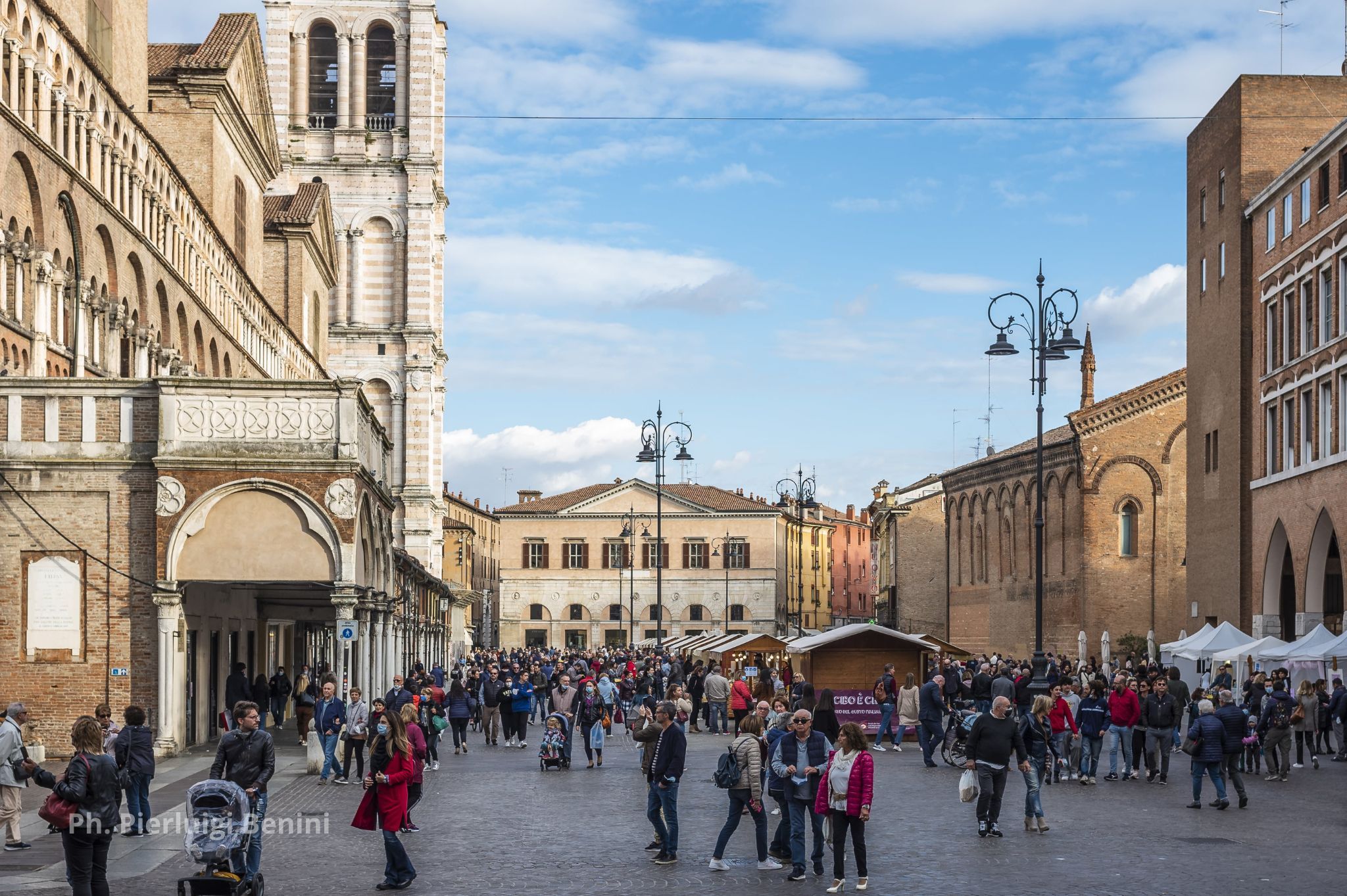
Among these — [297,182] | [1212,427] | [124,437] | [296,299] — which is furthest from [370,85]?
[124,437]

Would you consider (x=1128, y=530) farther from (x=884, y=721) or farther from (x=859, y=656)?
(x=884, y=721)

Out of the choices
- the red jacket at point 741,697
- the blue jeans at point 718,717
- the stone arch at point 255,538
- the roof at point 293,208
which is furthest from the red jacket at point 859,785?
the roof at point 293,208

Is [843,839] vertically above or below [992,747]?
below

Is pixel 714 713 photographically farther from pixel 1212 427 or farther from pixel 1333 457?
pixel 1212 427

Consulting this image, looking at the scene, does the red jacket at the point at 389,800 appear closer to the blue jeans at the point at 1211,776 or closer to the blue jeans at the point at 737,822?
the blue jeans at the point at 737,822

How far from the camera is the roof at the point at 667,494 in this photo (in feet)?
386

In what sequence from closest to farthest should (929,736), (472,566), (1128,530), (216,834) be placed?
(216,834) < (929,736) < (1128,530) < (472,566)

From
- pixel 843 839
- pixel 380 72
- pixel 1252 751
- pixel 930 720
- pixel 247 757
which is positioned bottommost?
pixel 1252 751

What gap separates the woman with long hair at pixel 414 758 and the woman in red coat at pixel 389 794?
300mm

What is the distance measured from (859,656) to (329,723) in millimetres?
13062

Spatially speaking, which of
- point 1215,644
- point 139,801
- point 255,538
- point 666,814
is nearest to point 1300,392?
point 1215,644

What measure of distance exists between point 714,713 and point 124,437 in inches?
564

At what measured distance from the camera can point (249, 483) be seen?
26.3 metres

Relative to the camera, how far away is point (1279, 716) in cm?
2453
